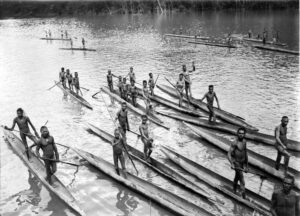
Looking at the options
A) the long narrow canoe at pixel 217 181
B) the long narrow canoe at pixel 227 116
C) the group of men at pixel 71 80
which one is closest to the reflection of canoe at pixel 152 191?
the long narrow canoe at pixel 217 181

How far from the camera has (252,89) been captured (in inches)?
933

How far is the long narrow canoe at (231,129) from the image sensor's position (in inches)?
550

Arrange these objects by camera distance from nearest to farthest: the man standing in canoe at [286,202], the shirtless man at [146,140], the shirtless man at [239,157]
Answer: the man standing in canoe at [286,202], the shirtless man at [239,157], the shirtless man at [146,140]

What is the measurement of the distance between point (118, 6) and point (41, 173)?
76.1 m

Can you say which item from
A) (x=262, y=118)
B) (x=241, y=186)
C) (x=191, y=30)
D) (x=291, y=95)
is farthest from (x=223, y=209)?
(x=191, y=30)

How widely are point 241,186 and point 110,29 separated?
179ft

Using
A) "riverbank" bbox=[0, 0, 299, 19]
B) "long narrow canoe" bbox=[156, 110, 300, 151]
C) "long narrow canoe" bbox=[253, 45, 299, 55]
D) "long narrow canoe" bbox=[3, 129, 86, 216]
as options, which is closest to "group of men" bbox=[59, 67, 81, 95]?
"long narrow canoe" bbox=[156, 110, 300, 151]

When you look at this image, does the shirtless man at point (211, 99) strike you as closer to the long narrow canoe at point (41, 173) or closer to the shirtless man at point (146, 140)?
the shirtless man at point (146, 140)

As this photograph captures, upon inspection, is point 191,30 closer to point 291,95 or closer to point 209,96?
point 291,95

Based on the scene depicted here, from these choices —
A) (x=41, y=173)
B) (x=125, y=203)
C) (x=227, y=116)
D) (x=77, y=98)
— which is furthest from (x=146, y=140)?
(x=77, y=98)

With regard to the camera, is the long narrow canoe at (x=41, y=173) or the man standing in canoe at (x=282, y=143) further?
the man standing in canoe at (x=282, y=143)

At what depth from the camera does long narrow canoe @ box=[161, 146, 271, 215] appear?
9852mm

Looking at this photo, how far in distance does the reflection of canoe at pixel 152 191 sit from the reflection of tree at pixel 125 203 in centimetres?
36

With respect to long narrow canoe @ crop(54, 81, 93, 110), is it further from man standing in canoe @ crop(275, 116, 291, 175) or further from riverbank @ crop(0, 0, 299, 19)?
riverbank @ crop(0, 0, 299, 19)
